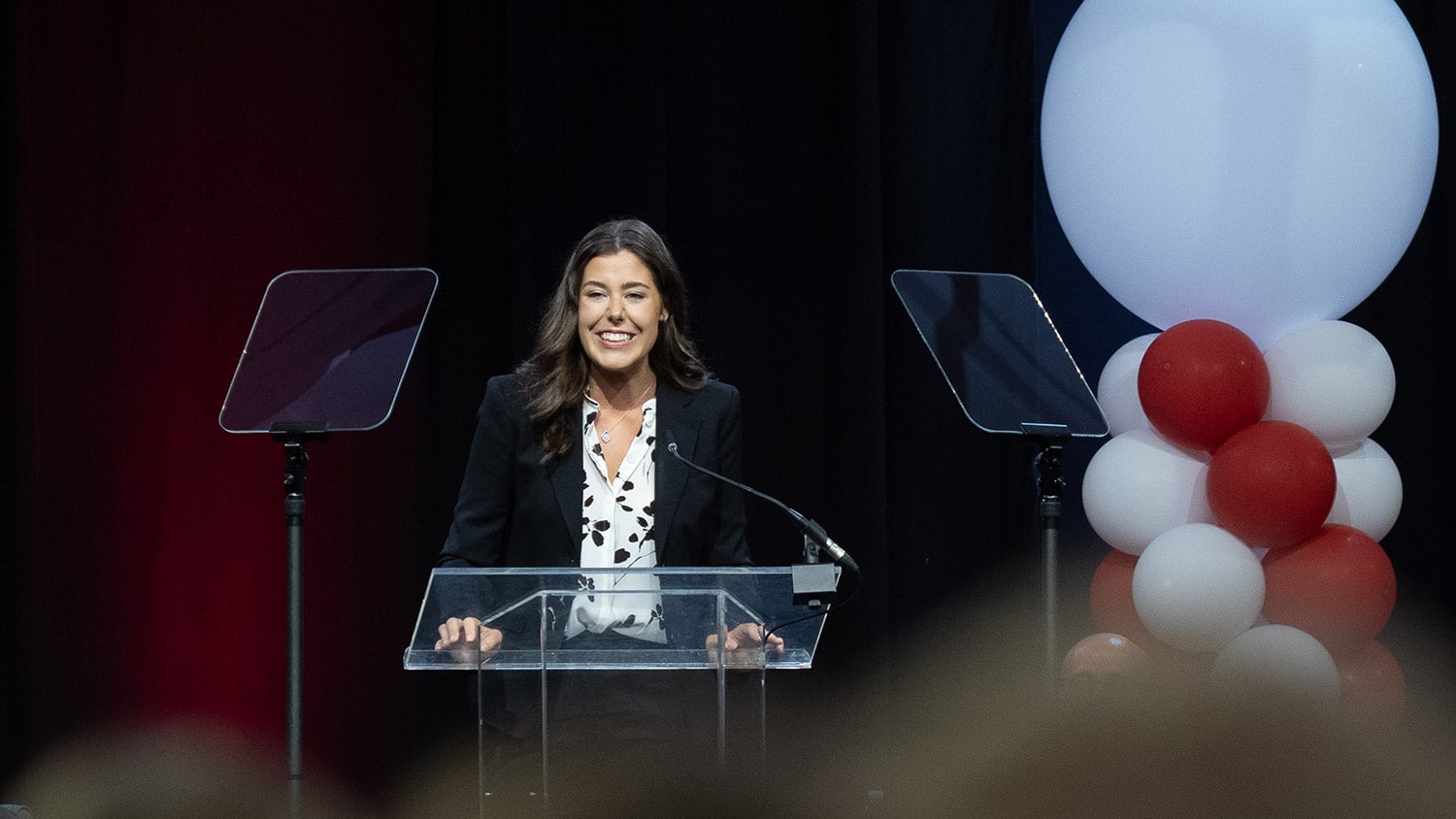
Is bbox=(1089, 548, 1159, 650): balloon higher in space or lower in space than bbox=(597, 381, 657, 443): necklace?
lower

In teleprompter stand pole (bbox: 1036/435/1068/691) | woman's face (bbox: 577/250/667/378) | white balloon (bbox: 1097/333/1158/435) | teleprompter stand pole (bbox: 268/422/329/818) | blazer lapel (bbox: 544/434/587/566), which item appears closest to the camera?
teleprompter stand pole (bbox: 268/422/329/818)

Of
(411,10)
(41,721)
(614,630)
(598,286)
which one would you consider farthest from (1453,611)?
(41,721)

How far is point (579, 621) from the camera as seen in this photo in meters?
1.87

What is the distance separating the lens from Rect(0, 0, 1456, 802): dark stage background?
359 cm

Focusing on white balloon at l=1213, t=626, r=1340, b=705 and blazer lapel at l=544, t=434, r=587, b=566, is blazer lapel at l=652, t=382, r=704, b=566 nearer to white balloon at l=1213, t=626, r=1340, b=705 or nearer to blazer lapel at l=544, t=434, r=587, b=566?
blazer lapel at l=544, t=434, r=587, b=566

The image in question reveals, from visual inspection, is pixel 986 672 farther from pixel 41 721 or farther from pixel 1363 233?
pixel 41 721

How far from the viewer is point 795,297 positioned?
145 inches

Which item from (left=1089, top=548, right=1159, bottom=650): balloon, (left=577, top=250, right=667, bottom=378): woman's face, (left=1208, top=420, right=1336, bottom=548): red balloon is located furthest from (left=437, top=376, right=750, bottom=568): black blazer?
(left=1208, top=420, right=1336, bottom=548): red balloon

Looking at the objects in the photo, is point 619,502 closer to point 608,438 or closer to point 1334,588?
point 608,438

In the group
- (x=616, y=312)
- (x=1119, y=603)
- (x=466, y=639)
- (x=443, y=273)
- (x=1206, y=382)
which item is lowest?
(x=1119, y=603)

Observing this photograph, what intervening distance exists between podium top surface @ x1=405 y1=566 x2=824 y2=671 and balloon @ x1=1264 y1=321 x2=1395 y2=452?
159 centimetres

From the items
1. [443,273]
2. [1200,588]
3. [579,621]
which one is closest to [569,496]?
[579,621]

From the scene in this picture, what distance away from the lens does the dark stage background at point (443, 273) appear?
359 cm

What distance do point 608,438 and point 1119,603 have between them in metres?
1.16
